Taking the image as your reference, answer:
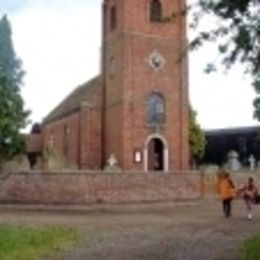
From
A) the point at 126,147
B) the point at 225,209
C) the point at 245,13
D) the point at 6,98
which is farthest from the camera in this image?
the point at 126,147

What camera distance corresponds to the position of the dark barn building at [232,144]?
2510 inches

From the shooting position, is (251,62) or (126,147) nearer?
(251,62)

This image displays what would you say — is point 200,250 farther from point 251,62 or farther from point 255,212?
point 255,212

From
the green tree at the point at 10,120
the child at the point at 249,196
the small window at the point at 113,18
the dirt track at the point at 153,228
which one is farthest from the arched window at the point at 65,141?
the child at the point at 249,196

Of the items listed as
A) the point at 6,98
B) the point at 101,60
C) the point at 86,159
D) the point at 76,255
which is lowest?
the point at 76,255

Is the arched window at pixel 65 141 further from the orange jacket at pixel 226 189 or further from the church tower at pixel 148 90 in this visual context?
the orange jacket at pixel 226 189

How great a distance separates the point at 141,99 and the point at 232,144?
20923 mm

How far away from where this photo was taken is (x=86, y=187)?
3419cm

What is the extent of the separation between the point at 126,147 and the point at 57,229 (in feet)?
81.2

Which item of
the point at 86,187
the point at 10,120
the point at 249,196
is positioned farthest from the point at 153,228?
the point at 10,120

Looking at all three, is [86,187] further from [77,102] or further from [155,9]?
[77,102]

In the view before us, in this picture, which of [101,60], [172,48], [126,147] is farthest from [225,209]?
[101,60]

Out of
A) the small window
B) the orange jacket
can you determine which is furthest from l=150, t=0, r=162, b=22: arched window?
the orange jacket

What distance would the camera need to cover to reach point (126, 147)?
46.8 m
